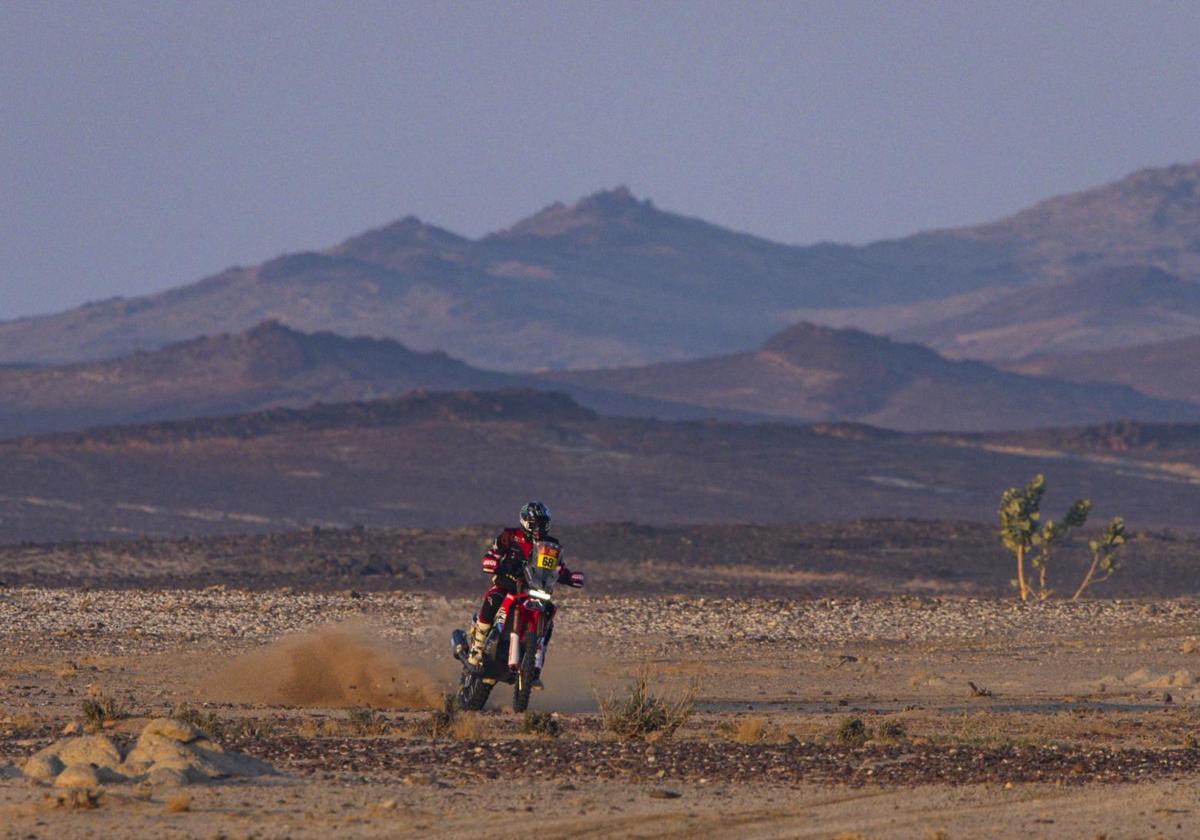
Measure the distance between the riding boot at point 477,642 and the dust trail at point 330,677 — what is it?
1.33 m

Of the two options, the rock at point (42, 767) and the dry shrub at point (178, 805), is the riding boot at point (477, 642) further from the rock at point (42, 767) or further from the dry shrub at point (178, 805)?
the dry shrub at point (178, 805)

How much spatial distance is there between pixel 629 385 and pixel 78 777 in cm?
14051

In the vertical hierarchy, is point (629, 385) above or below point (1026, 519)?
above

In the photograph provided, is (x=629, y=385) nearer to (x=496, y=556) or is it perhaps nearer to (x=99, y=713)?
(x=496, y=556)

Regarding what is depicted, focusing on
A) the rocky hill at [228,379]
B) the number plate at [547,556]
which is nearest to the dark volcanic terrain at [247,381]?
the rocky hill at [228,379]

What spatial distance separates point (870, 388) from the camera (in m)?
147

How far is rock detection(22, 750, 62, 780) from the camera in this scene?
11555 mm

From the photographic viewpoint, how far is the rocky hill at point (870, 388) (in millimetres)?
141250

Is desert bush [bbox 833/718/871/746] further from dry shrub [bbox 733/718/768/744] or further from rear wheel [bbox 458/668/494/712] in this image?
rear wheel [bbox 458/668/494/712]

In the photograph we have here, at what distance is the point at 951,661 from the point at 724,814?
39.4ft

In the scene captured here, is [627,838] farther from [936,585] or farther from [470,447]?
[470,447]

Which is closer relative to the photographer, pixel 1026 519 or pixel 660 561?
pixel 1026 519

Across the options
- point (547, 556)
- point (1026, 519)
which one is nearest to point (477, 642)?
point (547, 556)

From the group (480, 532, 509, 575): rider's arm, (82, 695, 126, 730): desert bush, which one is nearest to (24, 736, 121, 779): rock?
(82, 695, 126, 730): desert bush
